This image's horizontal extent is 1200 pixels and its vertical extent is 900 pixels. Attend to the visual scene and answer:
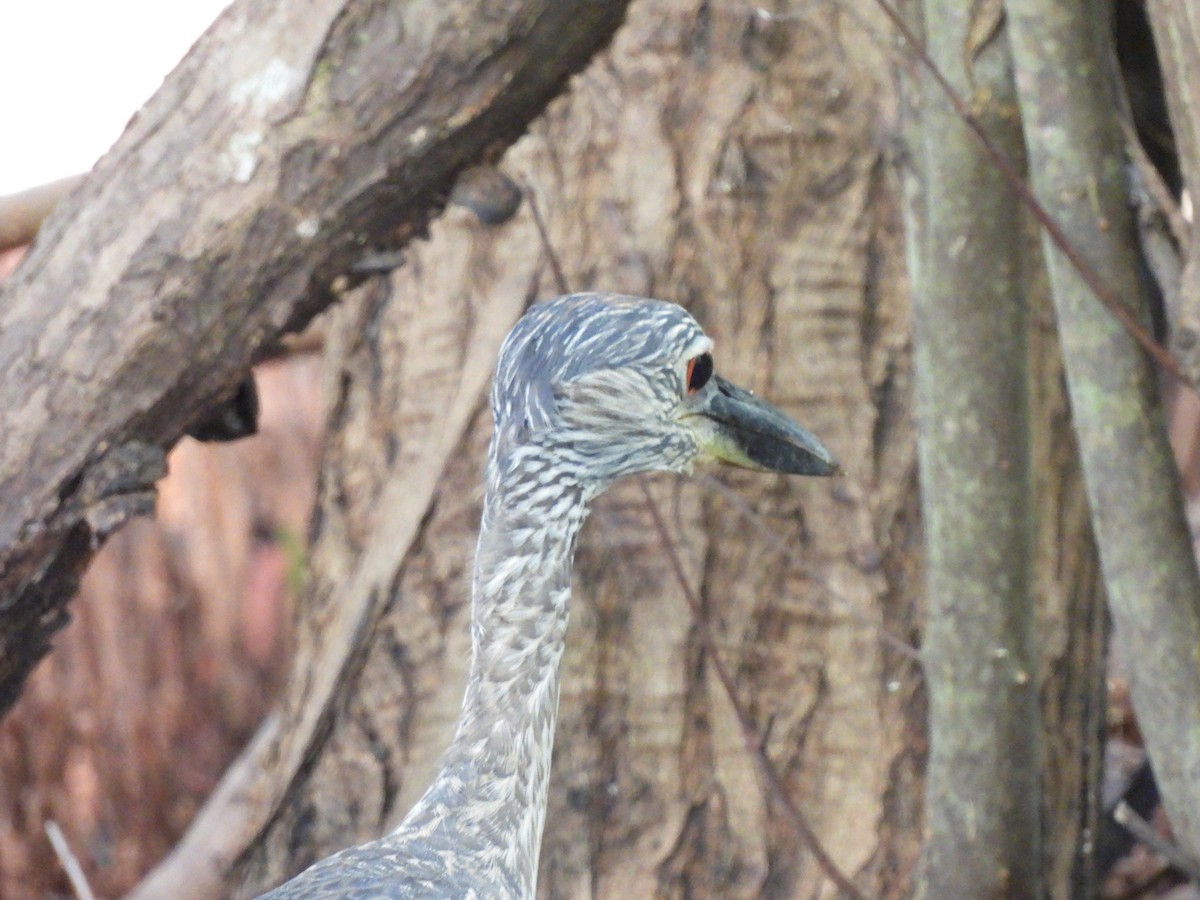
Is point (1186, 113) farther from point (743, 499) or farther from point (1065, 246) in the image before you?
point (743, 499)

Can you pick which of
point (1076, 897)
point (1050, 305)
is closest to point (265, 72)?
point (1050, 305)

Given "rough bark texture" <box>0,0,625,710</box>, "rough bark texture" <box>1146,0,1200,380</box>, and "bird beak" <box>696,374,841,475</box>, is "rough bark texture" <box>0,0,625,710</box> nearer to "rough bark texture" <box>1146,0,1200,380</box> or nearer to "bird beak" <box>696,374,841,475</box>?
"bird beak" <box>696,374,841,475</box>

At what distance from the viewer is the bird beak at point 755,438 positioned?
73.6 inches

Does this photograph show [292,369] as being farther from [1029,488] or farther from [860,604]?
[1029,488]

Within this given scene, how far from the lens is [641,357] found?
1734 millimetres

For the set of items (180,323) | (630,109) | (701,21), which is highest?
(701,21)

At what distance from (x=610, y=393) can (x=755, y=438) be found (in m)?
0.24

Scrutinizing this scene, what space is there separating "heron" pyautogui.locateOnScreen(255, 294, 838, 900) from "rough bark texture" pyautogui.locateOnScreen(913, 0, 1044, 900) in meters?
0.32

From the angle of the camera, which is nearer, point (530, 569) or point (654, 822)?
point (530, 569)

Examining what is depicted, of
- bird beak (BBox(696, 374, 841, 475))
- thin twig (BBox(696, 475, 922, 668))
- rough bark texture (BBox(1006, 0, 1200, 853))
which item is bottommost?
thin twig (BBox(696, 475, 922, 668))

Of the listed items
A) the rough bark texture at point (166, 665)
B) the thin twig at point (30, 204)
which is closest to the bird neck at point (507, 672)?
the thin twig at point (30, 204)

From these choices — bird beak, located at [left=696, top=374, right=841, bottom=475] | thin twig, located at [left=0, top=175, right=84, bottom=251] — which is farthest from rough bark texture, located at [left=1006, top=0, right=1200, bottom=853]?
thin twig, located at [left=0, top=175, right=84, bottom=251]

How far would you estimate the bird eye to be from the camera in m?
1.79

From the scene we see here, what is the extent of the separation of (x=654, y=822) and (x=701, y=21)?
135 centimetres
